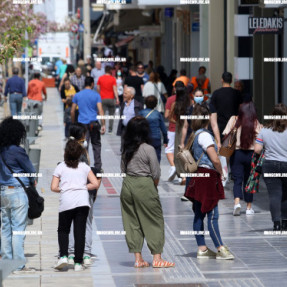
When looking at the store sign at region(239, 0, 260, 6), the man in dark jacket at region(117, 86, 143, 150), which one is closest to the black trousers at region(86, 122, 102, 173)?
the man in dark jacket at region(117, 86, 143, 150)

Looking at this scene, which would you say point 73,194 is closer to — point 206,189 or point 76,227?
point 76,227

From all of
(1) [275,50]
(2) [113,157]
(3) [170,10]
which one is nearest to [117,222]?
(2) [113,157]

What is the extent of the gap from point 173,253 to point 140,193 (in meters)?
1.37

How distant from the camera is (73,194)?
9.51m

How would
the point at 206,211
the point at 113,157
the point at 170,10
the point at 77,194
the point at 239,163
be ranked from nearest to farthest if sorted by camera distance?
the point at 77,194 < the point at 206,211 < the point at 239,163 < the point at 113,157 < the point at 170,10

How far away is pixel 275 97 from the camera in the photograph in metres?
21.3

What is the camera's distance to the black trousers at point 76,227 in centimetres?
955

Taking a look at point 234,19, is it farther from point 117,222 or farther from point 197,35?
point 117,222

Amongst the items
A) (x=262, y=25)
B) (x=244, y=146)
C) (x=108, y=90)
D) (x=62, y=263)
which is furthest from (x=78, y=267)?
(x=108, y=90)

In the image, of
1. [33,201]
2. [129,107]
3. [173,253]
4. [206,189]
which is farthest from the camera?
[129,107]

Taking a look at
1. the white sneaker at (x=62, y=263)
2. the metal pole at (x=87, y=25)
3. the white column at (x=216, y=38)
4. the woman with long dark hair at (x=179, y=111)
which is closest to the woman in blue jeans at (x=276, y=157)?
the white sneaker at (x=62, y=263)

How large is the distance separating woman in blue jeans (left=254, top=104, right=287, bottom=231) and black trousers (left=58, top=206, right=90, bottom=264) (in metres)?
2.85

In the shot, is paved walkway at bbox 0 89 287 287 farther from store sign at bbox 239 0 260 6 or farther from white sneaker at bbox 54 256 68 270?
store sign at bbox 239 0 260 6

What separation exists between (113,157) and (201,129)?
10.6 m
